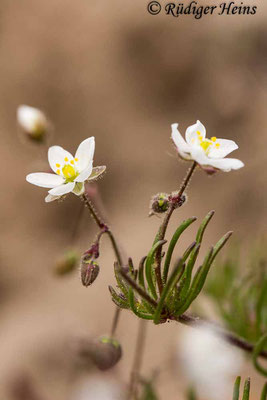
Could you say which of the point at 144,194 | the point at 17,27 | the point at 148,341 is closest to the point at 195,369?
the point at 148,341

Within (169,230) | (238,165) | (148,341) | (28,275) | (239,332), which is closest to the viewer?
(238,165)

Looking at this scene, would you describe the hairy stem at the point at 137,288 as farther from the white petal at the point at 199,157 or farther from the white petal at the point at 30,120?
the white petal at the point at 30,120

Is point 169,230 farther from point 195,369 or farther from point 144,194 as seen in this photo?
point 195,369

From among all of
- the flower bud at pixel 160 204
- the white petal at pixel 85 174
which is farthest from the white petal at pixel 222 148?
the white petal at pixel 85 174

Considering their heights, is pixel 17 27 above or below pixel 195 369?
above


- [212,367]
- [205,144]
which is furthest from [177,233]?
[212,367]

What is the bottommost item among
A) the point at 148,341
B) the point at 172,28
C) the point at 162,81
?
the point at 148,341

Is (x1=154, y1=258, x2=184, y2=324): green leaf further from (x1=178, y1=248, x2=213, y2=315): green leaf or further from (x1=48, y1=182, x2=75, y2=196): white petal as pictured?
(x1=48, y1=182, x2=75, y2=196): white petal
